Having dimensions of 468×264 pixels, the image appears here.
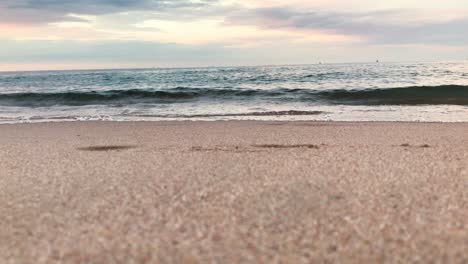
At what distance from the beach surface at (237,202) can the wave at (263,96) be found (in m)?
13.0

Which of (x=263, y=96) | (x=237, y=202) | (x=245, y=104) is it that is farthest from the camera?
(x=263, y=96)

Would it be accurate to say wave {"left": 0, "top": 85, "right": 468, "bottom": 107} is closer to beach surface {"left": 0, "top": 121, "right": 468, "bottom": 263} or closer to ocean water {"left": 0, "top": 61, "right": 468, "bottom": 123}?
ocean water {"left": 0, "top": 61, "right": 468, "bottom": 123}

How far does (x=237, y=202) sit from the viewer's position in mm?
4812

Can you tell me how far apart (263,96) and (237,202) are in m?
20.0

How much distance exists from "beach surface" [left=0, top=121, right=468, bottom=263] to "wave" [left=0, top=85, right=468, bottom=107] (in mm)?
12996

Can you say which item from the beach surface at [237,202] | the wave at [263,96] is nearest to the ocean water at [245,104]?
the wave at [263,96]

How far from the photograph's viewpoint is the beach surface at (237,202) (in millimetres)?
3643

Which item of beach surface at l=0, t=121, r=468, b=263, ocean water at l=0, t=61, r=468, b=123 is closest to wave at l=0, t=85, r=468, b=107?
ocean water at l=0, t=61, r=468, b=123

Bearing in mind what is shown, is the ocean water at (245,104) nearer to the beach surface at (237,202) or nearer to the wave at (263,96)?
the wave at (263,96)

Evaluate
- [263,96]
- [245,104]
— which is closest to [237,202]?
[245,104]

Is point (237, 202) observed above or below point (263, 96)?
above

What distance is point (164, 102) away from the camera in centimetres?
2395

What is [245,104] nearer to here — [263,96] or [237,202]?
[263,96]

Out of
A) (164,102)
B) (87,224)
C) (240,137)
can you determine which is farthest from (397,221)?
(164,102)
